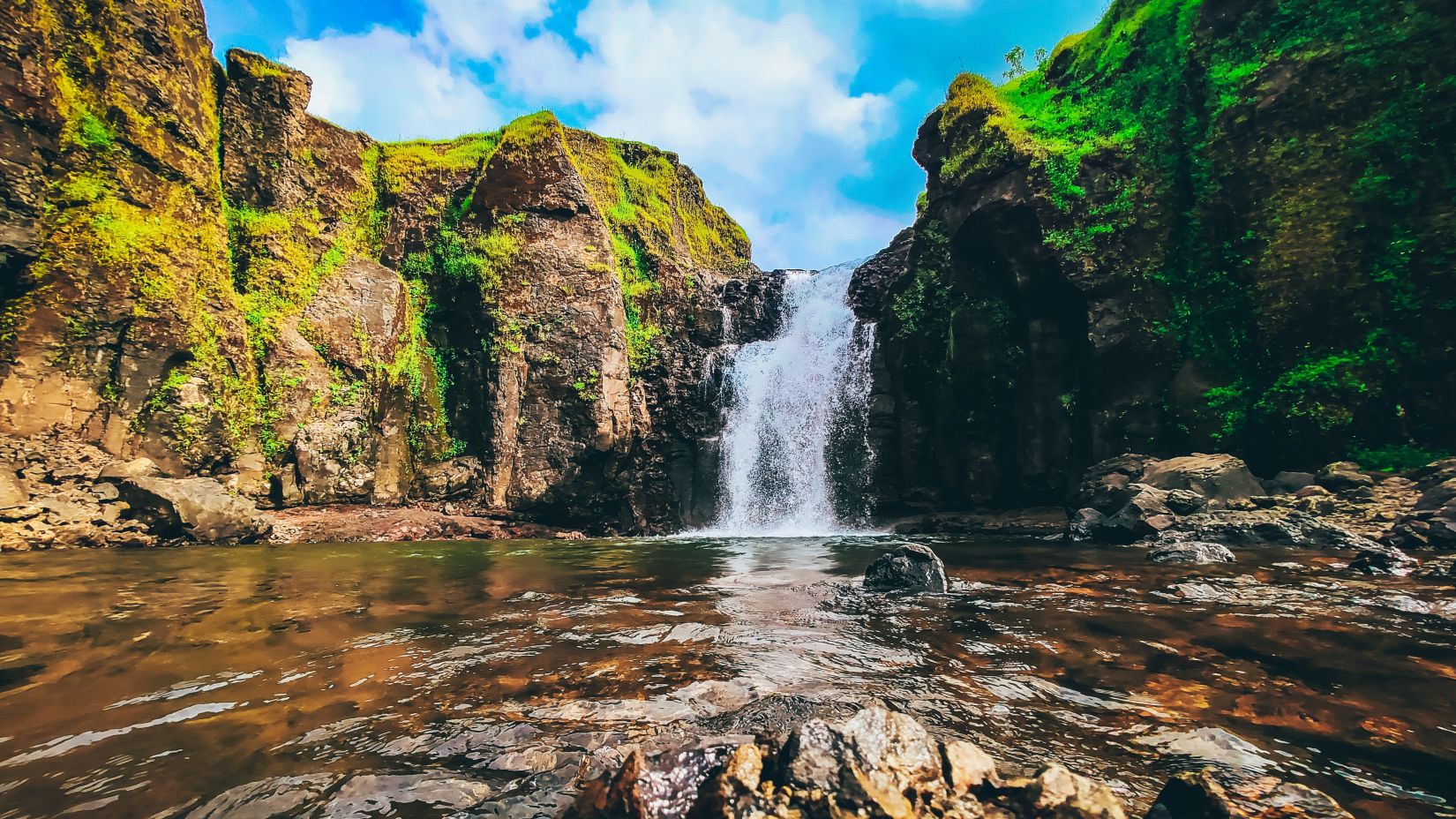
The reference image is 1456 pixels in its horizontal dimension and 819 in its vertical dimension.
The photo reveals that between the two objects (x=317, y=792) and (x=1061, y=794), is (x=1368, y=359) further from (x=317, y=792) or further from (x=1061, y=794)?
(x=317, y=792)

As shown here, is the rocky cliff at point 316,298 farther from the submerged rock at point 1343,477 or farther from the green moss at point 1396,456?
the green moss at point 1396,456

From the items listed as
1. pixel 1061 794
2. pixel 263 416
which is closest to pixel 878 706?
pixel 1061 794

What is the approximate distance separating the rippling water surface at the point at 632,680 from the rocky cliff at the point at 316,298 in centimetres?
922

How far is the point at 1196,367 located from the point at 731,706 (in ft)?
51.8

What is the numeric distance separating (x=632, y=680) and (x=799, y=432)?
17669mm

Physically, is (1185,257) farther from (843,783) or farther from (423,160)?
(423,160)

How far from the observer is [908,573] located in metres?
6.55

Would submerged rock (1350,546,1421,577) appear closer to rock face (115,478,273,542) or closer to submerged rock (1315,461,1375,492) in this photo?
submerged rock (1315,461,1375,492)

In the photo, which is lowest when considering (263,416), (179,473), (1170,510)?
(1170,510)

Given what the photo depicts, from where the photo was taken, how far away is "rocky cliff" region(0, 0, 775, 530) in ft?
42.6

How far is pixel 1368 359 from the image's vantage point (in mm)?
11414

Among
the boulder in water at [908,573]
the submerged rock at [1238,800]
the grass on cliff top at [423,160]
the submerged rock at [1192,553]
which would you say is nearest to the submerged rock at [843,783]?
the submerged rock at [1238,800]

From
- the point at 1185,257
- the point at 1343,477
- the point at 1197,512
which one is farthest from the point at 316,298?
the point at 1343,477

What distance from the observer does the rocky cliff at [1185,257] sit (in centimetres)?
1130
